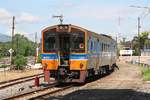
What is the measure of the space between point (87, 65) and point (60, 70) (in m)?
1.48

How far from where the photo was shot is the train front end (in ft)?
78.4

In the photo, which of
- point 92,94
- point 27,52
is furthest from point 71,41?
point 27,52

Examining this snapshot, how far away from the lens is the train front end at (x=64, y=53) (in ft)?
78.4

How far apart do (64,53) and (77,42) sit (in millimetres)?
968

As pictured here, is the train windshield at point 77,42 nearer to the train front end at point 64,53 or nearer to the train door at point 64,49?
the train front end at point 64,53

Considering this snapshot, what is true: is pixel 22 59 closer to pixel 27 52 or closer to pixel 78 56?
pixel 78 56

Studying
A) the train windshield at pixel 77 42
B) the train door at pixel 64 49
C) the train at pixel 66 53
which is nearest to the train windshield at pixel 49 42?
the train at pixel 66 53

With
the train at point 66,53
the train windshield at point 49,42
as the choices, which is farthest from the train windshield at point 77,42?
the train windshield at point 49,42

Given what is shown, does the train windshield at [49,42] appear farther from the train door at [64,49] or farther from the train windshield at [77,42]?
the train windshield at [77,42]

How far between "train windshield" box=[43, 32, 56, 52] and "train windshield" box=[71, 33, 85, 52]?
104 cm

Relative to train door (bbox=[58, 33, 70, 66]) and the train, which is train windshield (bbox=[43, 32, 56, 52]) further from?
train door (bbox=[58, 33, 70, 66])

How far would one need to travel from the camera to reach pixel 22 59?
46.8m

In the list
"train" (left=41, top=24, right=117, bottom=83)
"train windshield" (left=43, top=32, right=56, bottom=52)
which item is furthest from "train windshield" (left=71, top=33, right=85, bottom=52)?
"train windshield" (left=43, top=32, right=56, bottom=52)

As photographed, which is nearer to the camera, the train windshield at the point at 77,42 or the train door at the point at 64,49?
the train windshield at the point at 77,42
